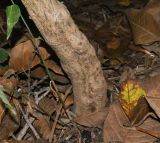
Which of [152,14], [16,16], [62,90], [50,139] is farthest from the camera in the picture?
[152,14]

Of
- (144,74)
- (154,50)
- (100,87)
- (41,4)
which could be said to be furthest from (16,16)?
(154,50)

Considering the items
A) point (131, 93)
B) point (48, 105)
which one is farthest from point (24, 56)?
point (131, 93)

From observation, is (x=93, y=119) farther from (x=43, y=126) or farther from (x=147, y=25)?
(x=147, y=25)

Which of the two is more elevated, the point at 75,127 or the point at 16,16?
the point at 16,16

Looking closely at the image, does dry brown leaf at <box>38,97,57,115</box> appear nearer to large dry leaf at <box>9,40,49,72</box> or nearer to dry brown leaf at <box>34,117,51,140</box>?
dry brown leaf at <box>34,117,51,140</box>

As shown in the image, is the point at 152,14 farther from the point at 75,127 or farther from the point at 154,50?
the point at 75,127

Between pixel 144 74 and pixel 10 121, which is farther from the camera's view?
pixel 144 74

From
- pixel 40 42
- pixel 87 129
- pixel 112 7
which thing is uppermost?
pixel 40 42
